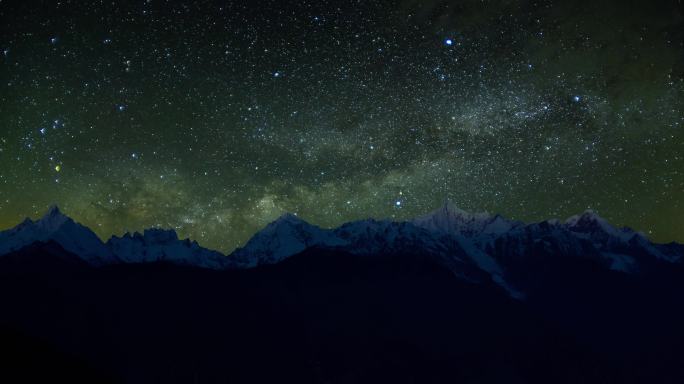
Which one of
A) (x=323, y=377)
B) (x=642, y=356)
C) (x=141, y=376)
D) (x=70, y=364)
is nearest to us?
(x=70, y=364)

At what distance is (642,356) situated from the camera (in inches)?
7456

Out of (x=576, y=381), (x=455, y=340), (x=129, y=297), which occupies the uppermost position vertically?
(x=129, y=297)

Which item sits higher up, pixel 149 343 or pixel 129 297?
pixel 129 297

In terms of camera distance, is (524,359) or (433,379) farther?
(524,359)

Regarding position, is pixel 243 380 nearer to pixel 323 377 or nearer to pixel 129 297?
pixel 323 377

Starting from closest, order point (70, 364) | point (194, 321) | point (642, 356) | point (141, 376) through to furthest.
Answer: point (70, 364) < point (141, 376) < point (194, 321) < point (642, 356)

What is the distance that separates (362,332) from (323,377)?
3281 centimetres

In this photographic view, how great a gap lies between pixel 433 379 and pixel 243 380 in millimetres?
61328

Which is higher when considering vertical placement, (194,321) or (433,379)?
(194,321)

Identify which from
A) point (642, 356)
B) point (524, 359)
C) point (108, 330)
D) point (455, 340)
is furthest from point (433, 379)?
point (108, 330)

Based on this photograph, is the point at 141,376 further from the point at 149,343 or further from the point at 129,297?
the point at 129,297

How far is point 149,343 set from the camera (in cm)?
15625

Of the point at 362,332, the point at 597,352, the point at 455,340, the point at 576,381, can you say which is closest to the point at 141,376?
the point at 362,332

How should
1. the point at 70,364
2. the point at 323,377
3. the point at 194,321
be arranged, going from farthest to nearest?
the point at 194,321 < the point at 323,377 < the point at 70,364
